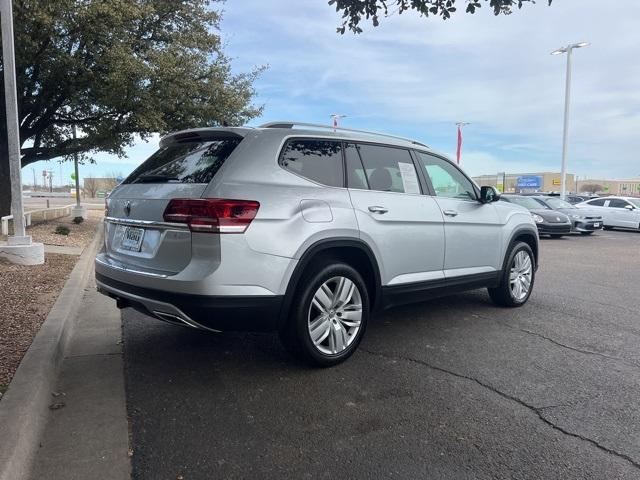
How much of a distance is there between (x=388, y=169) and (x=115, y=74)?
9096 mm

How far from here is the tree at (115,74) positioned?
36.6 feet

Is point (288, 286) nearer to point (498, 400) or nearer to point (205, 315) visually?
point (205, 315)

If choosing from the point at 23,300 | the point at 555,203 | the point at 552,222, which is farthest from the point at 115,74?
the point at 555,203

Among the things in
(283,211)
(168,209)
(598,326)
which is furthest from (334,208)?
(598,326)

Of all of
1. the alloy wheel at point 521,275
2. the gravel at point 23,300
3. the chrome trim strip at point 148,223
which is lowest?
the gravel at point 23,300

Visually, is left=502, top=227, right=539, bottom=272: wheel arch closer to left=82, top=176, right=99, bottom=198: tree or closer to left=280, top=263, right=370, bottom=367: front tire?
left=280, top=263, right=370, bottom=367: front tire

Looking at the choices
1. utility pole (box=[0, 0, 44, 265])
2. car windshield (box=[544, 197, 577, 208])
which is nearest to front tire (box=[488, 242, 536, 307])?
utility pole (box=[0, 0, 44, 265])

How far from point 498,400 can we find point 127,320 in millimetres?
3803

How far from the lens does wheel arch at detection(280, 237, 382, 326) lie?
3.60m

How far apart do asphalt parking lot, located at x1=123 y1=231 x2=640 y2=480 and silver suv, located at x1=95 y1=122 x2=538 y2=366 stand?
0.45m

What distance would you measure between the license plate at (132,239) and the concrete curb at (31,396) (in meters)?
0.98

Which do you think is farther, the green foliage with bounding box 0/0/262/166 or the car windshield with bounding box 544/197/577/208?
the car windshield with bounding box 544/197/577/208

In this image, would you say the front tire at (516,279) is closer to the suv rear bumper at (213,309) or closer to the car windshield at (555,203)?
the suv rear bumper at (213,309)

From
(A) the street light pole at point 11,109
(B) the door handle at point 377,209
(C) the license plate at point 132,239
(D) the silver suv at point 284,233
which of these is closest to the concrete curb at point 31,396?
(D) the silver suv at point 284,233
